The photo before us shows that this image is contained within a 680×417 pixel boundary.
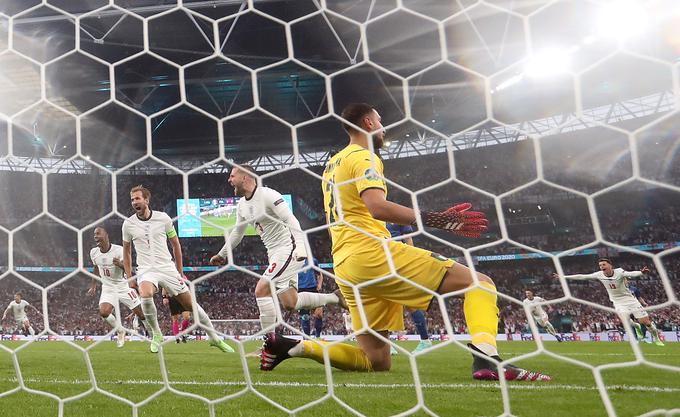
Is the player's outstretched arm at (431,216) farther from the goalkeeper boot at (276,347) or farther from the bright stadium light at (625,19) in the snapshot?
the goalkeeper boot at (276,347)

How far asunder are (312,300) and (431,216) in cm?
271

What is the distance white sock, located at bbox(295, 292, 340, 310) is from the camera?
4.38m

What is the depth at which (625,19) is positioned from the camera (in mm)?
1685

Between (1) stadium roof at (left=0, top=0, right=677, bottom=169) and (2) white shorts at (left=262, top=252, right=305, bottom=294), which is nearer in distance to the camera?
(2) white shorts at (left=262, top=252, right=305, bottom=294)

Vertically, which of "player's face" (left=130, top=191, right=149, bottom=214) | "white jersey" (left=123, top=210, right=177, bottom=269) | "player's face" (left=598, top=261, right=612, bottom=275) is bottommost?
"player's face" (left=598, top=261, right=612, bottom=275)

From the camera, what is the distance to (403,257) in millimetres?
2232

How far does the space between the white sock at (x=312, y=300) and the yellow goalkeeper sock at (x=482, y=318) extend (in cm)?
221

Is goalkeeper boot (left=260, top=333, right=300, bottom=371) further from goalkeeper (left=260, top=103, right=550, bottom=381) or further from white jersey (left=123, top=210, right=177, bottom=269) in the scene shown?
white jersey (left=123, top=210, right=177, bottom=269)

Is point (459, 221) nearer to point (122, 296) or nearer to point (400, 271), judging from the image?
point (400, 271)

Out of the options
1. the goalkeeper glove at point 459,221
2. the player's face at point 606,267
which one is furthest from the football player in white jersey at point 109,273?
the player's face at point 606,267

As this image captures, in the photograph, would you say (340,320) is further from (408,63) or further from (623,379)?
(623,379)

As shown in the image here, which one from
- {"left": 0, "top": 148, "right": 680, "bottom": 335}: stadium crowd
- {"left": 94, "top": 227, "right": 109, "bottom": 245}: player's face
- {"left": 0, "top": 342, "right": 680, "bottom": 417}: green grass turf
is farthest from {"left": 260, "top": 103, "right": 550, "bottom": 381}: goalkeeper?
{"left": 0, "top": 148, "right": 680, "bottom": 335}: stadium crowd

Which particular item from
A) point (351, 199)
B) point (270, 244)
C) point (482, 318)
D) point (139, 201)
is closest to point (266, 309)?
point (270, 244)

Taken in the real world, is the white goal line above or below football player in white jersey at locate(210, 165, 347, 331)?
below
